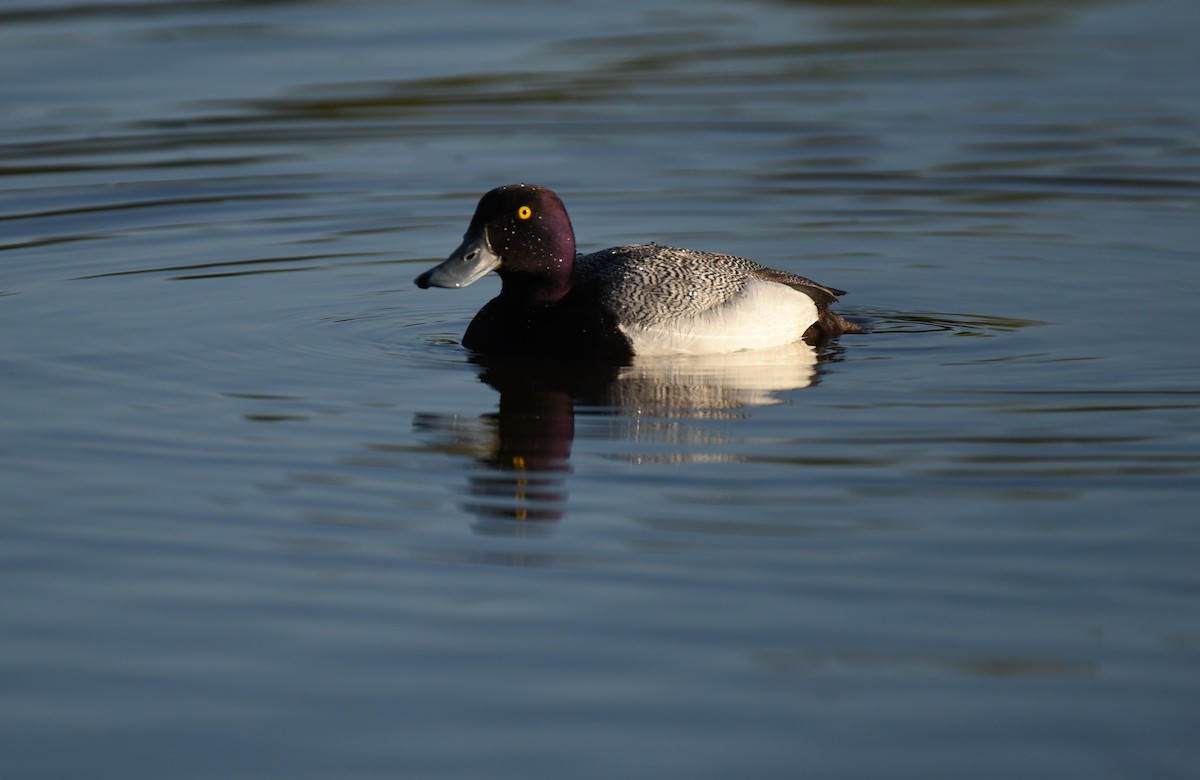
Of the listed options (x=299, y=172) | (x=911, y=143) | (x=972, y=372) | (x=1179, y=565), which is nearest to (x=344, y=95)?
(x=299, y=172)

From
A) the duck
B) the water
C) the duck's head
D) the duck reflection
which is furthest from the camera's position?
the duck's head

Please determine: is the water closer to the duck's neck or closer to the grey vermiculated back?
the grey vermiculated back

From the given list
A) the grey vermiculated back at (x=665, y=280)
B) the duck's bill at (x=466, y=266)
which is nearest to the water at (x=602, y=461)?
the grey vermiculated back at (x=665, y=280)

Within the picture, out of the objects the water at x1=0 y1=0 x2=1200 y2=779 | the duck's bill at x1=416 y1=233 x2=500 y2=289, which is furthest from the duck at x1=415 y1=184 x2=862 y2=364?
the water at x1=0 y1=0 x2=1200 y2=779

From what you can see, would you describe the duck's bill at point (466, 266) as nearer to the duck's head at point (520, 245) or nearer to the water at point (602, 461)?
the duck's head at point (520, 245)

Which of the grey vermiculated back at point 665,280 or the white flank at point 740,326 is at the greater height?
the grey vermiculated back at point 665,280

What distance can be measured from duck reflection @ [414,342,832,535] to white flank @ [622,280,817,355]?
0.21 feet

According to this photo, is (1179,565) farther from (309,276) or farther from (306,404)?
(309,276)

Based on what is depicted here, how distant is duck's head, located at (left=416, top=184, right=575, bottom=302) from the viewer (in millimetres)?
8891

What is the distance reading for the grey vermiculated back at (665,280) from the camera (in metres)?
8.85

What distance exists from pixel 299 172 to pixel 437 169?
1.15 metres

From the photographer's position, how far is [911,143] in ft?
47.3

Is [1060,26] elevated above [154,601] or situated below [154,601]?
above

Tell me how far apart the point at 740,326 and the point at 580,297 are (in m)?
0.87
